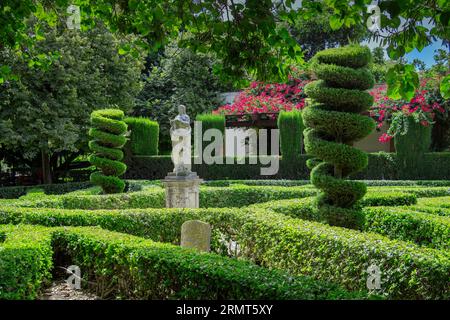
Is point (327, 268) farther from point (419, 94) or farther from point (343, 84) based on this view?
point (419, 94)

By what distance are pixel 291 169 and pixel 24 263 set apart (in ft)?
55.5

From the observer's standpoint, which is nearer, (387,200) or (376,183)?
(387,200)

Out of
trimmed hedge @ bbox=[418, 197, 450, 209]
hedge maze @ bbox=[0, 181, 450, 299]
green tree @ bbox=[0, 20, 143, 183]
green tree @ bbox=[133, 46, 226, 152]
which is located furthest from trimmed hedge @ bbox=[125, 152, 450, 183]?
hedge maze @ bbox=[0, 181, 450, 299]

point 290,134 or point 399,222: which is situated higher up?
point 290,134

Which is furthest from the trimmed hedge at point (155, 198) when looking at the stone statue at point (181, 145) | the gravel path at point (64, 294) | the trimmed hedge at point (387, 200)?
the gravel path at point (64, 294)

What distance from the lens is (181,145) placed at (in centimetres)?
1293

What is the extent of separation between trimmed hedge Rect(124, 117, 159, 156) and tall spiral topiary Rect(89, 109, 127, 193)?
23.4 ft

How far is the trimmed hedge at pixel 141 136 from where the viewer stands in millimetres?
23109

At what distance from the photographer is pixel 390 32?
3.69 metres

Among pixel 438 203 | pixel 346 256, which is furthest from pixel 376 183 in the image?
pixel 346 256

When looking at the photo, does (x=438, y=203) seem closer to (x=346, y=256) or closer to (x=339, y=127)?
(x=339, y=127)

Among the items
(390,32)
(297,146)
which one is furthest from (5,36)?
(297,146)

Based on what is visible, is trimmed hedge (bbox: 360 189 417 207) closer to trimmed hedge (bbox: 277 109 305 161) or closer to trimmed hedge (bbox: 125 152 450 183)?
trimmed hedge (bbox: 125 152 450 183)
